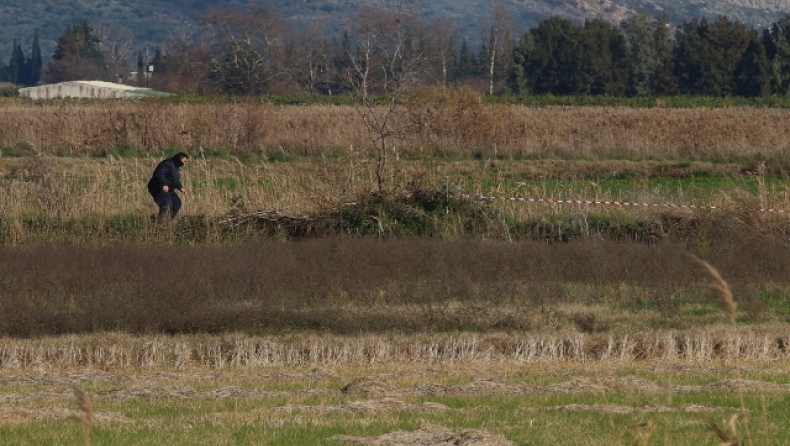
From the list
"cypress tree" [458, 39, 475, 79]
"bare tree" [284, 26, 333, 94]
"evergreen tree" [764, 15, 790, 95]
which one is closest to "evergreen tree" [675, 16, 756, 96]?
"evergreen tree" [764, 15, 790, 95]

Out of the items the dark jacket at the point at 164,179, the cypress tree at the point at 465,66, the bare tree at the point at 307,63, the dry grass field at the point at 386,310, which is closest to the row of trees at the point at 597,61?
the bare tree at the point at 307,63

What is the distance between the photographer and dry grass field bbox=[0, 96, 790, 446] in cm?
915

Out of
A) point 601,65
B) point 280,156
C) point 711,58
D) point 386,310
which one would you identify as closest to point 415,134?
point 280,156

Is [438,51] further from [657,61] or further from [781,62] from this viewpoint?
[781,62]

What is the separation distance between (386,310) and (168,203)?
23.3 feet

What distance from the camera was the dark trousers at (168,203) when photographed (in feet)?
71.2

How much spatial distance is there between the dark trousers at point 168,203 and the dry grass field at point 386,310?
0.31 m

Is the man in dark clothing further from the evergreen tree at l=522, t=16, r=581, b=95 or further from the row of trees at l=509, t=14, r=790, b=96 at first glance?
the evergreen tree at l=522, t=16, r=581, b=95

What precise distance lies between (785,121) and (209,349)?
30434 mm

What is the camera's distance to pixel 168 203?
21.8 meters

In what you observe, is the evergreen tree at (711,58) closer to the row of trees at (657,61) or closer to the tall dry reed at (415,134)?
the row of trees at (657,61)

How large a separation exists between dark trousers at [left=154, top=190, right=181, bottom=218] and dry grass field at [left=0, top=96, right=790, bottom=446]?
308 millimetres

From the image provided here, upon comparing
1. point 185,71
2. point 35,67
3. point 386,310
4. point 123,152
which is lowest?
point 35,67

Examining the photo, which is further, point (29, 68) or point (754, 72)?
point (29, 68)
